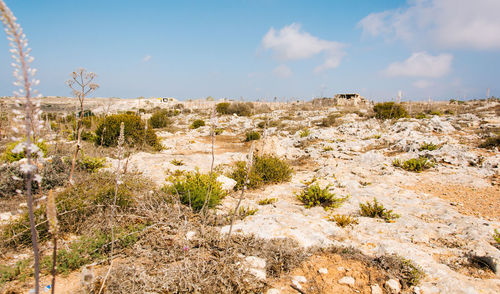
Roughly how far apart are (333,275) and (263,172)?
402 centimetres

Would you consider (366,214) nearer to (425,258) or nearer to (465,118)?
(425,258)

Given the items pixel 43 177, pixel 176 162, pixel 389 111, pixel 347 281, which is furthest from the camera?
pixel 389 111

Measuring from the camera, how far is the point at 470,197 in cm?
557

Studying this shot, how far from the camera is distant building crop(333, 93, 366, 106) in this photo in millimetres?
37097

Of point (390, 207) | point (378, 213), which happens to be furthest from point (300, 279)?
point (390, 207)

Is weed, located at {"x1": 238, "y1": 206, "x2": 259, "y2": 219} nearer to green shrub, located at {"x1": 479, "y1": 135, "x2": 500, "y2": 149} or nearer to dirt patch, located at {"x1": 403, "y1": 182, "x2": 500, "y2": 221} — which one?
dirt patch, located at {"x1": 403, "y1": 182, "x2": 500, "y2": 221}

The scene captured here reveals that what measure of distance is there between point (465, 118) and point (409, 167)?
10.2 m

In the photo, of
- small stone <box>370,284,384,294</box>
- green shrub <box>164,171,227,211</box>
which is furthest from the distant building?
small stone <box>370,284,384,294</box>

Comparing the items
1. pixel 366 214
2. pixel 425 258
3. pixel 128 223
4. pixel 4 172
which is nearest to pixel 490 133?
pixel 366 214

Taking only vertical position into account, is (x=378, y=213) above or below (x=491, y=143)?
below

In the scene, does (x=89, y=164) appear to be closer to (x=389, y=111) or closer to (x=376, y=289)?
(x=376, y=289)

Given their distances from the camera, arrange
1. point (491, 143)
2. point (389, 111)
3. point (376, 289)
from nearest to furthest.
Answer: point (376, 289) < point (491, 143) < point (389, 111)

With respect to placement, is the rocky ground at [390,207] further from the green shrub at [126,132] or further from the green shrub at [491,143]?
the green shrub at [126,132]

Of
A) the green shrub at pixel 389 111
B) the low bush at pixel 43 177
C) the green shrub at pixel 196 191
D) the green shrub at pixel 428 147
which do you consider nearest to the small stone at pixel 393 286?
the green shrub at pixel 196 191
